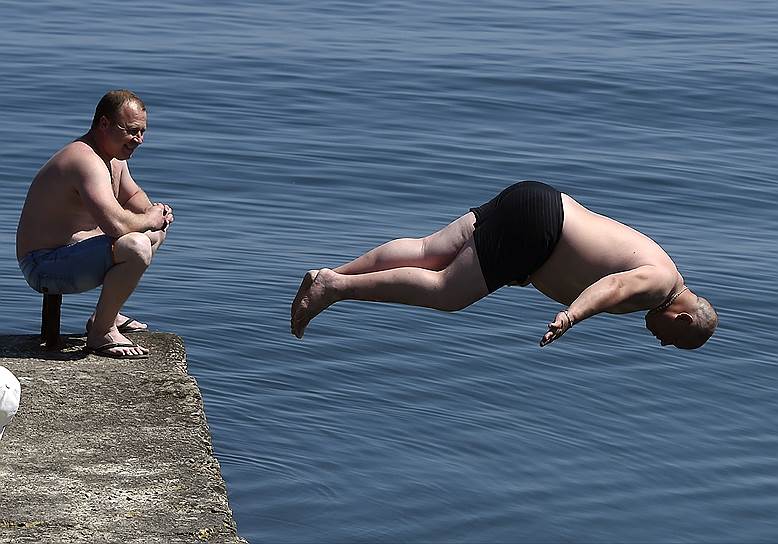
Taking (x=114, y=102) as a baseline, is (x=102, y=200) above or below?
below

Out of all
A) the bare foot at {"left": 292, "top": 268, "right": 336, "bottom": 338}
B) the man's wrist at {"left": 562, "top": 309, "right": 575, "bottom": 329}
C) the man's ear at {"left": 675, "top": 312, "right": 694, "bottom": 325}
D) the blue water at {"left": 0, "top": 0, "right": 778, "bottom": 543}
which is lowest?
the blue water at {"left": 0, "top": 0, "right": 778, "bottom": 543}

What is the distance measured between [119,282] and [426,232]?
17.3 ft

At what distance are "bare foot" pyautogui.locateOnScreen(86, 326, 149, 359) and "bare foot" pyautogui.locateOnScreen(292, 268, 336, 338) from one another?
1036 millimetres

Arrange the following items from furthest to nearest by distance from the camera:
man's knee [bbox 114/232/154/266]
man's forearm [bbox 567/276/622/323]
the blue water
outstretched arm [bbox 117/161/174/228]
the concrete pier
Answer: the blue water < outstretched arm [bbox 117/161/174/228] < man's knee [bbox 114/232/154/266] < man's forearm [bbox 567/276/622/323] < the concrete pier

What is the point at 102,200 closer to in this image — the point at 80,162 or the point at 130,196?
the point at 80,162

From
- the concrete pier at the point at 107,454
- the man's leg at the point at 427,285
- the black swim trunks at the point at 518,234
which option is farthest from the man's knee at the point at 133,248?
the black swim trunks at the point at 518,234

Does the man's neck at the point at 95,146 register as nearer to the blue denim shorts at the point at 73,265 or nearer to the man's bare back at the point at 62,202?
the man's bare back at the point at 62,202

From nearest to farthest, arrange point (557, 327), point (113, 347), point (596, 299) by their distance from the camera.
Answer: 1. point (557, 327)
2. point (596, 299)
3. point (113, 347)

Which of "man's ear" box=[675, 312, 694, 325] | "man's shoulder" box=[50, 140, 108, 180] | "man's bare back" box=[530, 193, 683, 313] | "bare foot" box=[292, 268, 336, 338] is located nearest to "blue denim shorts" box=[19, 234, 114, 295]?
"man's shoulder" box=[50, 140, 108, 180]

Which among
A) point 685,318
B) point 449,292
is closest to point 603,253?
point 685,318

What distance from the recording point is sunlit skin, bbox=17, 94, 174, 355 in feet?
25.0

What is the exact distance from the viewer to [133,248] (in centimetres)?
771

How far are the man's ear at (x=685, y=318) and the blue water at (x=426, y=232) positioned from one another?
1.16 m

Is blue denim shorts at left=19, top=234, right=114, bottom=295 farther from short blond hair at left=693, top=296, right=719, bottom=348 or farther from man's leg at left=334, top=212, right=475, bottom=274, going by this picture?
short blond hair at left=693, top=296, right=719, bottom=348
